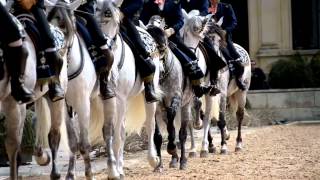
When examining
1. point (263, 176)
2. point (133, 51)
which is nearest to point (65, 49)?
point (133, 51)

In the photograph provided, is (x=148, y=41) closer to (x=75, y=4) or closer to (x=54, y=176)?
(x=75, y=4)

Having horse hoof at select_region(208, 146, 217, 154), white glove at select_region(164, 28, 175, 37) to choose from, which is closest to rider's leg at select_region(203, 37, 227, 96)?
horse hoof at select_region(208, 146, 217, 154)

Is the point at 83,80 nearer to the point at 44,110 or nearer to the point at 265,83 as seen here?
the point at 44,110

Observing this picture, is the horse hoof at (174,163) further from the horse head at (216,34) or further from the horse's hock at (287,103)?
the horse's hock at (287,103)

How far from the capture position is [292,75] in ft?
92.3

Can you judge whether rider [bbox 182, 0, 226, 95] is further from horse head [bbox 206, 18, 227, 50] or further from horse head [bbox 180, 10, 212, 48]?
horse head [bbox 180, 10, 212, 48]

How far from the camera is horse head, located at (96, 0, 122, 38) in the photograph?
9.90 metres

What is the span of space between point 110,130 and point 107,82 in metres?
0.65

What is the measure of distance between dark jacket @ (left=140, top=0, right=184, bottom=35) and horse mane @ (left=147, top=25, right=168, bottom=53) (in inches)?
21.4

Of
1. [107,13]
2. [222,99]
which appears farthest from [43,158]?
[222,99]

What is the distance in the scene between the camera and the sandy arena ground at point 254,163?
10.7 m

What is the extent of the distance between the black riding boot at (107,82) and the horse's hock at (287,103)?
1617 centimetres

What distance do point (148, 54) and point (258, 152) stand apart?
189 inches

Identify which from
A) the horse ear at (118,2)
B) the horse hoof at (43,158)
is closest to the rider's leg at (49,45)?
the horse hoof at (43,158)
